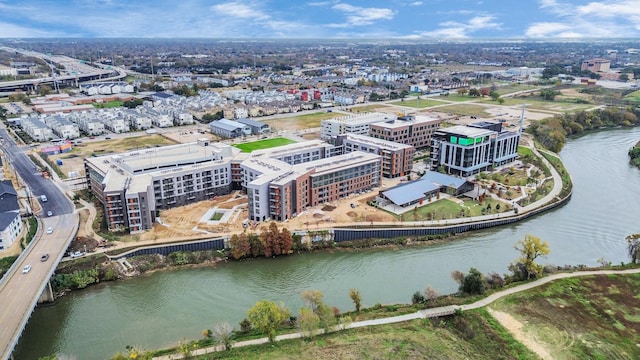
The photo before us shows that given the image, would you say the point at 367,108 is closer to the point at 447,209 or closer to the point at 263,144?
the point at 263,144

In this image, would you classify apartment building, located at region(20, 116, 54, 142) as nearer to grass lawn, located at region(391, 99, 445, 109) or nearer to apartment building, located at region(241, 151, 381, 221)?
apartment building, located at region(241, 151, 381, 221)

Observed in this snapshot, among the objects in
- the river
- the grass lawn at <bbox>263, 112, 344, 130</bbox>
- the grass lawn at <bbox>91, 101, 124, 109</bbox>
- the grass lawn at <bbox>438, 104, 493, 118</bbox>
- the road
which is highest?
the grass lawn at <bbox>91, 101, 124, 109</bbox>

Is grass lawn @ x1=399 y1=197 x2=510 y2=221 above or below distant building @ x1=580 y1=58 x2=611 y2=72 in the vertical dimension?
below

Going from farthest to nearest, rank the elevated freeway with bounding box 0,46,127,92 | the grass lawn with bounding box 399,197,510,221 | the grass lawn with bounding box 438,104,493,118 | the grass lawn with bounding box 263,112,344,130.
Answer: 1. the elevated freeway with bounding box 0,46,127,92
2. the grass lawn with bounding box 438,104,493,118
3. the grass lawn with bounding box 263,112,344,130
4. the grass lawn with bounding box 399,197,510,221

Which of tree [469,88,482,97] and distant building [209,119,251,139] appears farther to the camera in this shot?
tree [469,88,482,97]

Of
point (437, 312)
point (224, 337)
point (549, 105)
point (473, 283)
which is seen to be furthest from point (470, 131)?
point (549, 105)

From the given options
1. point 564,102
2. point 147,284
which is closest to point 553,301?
point 147,284

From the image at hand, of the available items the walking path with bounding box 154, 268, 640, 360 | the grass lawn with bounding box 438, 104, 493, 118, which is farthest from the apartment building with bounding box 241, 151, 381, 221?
the grass lawn with bounding box 438, 104, 493, 118

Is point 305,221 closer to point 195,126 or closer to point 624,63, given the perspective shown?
point 195,126
